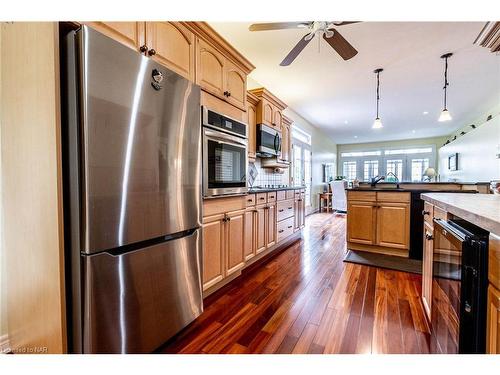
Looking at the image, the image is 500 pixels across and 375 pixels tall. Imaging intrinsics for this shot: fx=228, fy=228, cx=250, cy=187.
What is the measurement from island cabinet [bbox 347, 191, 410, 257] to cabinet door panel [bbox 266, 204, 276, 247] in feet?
3.48

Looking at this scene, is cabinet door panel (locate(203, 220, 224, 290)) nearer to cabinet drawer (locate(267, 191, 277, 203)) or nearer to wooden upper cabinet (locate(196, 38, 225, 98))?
cabinet drawer (locate(267, 191, 277, 203))

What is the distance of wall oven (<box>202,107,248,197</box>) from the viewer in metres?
1.79

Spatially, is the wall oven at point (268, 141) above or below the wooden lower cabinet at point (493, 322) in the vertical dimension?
above

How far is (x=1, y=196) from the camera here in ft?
4.20

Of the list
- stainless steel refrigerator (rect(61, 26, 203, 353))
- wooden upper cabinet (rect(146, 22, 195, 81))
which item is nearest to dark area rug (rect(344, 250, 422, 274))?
stainless steel refrigerator (rect(61, 26, 203, 353))

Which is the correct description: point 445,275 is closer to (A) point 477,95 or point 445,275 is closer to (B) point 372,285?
(B) point 372,285

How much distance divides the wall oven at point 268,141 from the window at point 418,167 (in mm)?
8417

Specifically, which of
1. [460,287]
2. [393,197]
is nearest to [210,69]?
[460,287]

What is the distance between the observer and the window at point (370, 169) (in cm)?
1008

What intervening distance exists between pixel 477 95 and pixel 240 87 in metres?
5.18

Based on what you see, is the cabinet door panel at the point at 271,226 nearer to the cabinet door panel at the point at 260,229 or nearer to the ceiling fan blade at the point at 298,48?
the cabinet door panel at the point at 260,229

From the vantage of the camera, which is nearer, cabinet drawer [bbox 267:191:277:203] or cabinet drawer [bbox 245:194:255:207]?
cabinet drawer [bbox 245:194:255:207]

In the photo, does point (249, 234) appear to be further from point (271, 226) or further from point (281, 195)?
point (281, 195)

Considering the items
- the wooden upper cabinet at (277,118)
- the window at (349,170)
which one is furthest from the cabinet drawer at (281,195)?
the window at (349,170)
